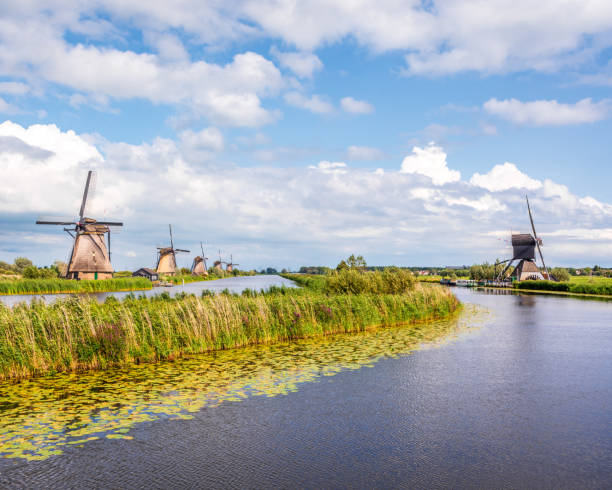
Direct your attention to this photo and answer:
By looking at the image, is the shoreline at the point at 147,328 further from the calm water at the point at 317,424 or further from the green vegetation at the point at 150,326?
the calm water at the point at 317,424

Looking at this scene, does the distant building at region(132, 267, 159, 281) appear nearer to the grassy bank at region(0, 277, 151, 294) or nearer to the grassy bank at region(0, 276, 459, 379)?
the grassy bank at region(0, 277, 151, 294)

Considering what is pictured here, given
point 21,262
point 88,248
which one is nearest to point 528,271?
point 88,248

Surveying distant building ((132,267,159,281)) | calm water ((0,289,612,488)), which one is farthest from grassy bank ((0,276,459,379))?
distant building ((132,267,159,281))

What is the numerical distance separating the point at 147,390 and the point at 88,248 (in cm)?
5687

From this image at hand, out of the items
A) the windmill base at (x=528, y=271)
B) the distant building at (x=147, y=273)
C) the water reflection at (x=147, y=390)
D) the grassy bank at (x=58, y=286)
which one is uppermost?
the windmill base at (x=528, y=271)

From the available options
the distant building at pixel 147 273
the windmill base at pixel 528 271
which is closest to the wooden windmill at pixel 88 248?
the distant building at pixel 147 273

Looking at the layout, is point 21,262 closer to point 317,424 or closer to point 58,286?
point 58,286

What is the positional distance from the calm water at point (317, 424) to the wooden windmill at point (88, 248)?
52.5 meters

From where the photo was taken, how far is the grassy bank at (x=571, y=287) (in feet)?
164

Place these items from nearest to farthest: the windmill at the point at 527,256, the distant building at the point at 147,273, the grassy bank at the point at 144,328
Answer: the grassy bank at the point at 144,328 < the windmill at the point at 527,256 < the distant building at the point at 147,273

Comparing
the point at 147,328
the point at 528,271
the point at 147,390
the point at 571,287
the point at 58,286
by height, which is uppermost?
the point at 528,271

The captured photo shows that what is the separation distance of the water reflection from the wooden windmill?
52.0 metres

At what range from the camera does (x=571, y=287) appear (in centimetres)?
5412

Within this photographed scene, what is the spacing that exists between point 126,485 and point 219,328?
395 inches
